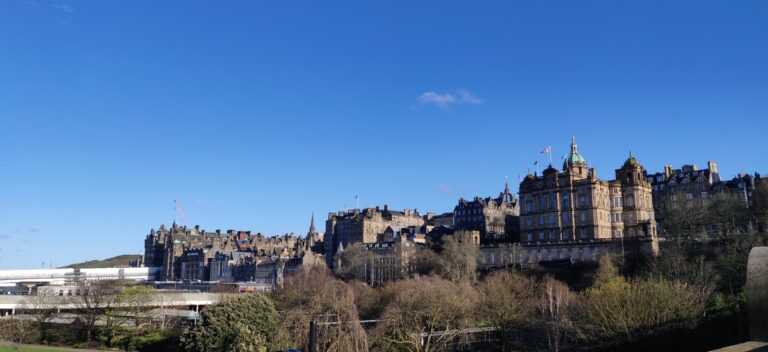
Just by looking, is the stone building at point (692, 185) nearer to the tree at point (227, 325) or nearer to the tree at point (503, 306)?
the tree at point (503, 306)

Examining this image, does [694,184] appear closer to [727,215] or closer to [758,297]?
[727,215]

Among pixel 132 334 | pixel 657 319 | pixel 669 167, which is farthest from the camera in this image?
pixel 669 167

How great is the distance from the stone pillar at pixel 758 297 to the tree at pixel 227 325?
3365 cm

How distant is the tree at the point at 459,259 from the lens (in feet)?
291

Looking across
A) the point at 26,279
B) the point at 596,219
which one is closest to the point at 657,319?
the point at 596,219

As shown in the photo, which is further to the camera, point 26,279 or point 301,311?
point 26,279

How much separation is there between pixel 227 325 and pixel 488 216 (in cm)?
10421

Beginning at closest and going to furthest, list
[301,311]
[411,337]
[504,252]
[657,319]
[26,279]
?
1. [657,319]
2. [411,337]
3. [301,311]
4. [504,252]
5. [26,279]

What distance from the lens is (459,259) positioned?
94375 millimetres

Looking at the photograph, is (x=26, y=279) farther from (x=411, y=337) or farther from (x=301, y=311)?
(x=411, y=337)

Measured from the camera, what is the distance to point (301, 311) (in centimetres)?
5091

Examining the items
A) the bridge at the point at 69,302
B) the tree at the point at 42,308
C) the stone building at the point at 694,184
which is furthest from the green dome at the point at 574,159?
the tree at the point at 42,308

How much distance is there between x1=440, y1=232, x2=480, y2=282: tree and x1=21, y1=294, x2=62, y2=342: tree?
159 feet

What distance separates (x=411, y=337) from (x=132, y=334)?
95.3ft
